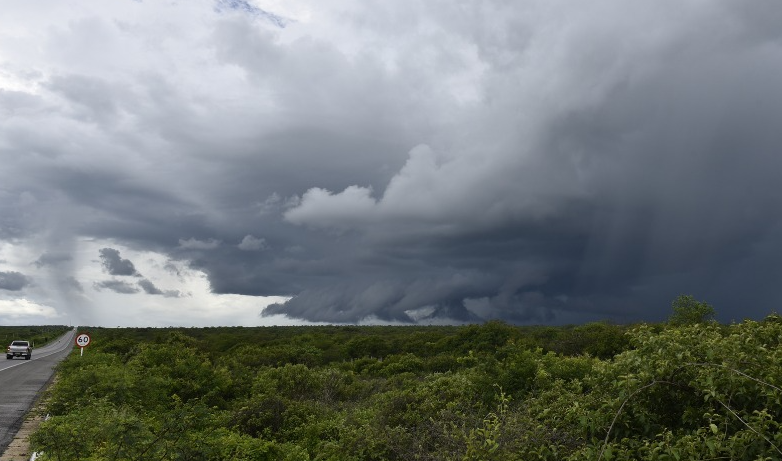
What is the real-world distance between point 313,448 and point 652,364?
9809 millimetres

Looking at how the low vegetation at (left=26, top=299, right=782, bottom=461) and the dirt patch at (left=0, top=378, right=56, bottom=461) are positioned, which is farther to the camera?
the dirt patch at (left=0, top=378, right=56, bottom=461)

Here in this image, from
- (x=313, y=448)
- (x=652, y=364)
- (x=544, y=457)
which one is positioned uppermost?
(x=652, y=364)

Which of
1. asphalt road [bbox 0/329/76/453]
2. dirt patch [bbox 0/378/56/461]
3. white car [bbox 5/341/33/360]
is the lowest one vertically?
dirt patch [bbox 0/378/56/461]

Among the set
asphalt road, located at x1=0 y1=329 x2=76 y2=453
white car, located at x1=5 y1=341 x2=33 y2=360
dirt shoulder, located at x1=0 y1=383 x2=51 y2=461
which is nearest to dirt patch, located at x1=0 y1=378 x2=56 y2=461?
dirt shoulder, located at x1=0 y1=383 x2=51 y2=461

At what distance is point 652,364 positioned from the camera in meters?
8.36

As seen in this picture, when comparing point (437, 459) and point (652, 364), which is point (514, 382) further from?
point (652, 364)

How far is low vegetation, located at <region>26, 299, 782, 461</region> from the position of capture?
746 centimetres

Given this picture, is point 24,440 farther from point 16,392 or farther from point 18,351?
point 18,351

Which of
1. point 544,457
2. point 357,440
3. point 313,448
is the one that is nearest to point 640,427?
point 544,457

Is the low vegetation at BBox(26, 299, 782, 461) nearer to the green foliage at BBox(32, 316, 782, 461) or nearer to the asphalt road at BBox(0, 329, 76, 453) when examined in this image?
the green foliage at BBox(32, 316, 782, 461)

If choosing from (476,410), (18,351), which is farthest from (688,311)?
(18,351)

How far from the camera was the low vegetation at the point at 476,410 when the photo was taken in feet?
24.5

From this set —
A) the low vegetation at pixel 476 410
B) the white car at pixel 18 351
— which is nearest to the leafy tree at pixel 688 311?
the low vegetation at pixel 476 410

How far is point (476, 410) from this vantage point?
14852 mm
